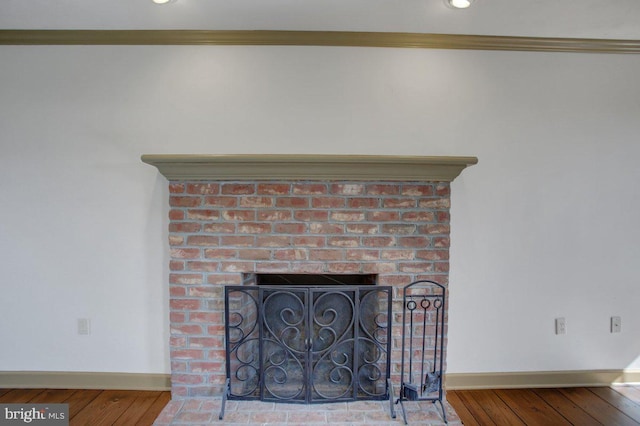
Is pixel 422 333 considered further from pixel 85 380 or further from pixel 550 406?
pixel 85 380

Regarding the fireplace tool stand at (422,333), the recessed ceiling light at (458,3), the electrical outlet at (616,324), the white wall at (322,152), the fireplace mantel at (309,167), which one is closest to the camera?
the recessed ceiling light at (458,3)

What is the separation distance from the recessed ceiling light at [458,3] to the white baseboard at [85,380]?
2.65 m

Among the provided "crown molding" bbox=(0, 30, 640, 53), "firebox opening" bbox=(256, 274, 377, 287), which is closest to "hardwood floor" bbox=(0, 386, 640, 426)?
"firebox opening" bbox=(256, 274, 377, 287)

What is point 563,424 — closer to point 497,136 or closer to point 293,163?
point 497,136

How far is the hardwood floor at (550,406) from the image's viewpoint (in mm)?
1990

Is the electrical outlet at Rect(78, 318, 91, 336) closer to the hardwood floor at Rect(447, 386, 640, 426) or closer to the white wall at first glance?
the white wall

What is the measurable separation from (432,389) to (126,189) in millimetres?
2126

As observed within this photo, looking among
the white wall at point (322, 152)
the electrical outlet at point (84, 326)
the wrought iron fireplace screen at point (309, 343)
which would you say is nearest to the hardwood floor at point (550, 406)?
the white wall at point (322, 152)

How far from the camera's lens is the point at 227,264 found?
2.11 metres

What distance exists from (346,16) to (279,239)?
1289 mm

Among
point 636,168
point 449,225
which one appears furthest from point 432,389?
point 636,168

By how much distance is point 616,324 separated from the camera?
2.31m

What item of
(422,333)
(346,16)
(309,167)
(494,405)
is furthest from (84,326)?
(494,405)

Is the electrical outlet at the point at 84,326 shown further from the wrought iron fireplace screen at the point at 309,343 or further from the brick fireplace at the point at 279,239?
the wrought iron fireplace screen at the point at 309,343
